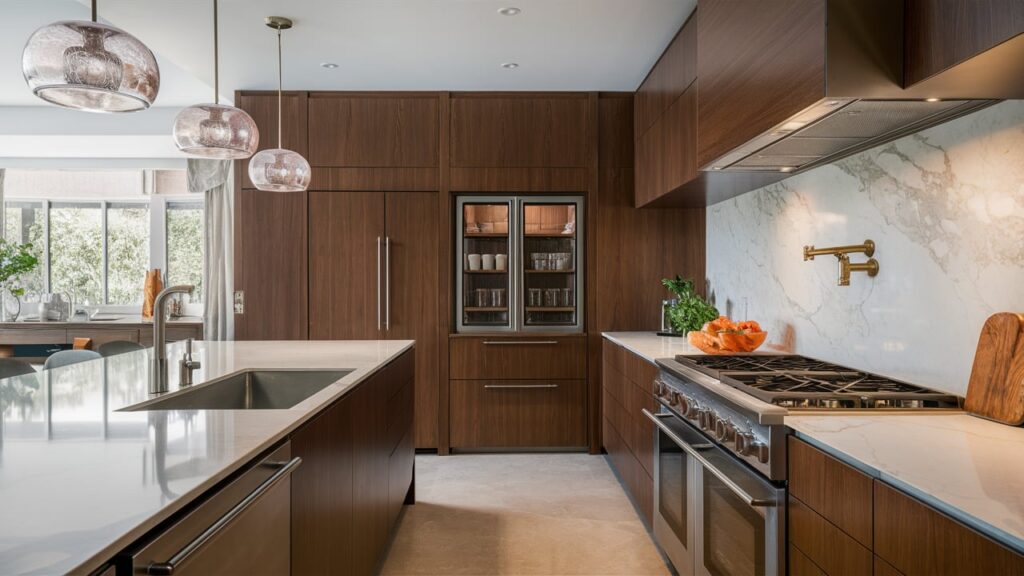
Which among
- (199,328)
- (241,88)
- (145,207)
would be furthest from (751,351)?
(145,207)

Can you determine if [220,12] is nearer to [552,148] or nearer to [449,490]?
[552,148]

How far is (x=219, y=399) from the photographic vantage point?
217 centimetres

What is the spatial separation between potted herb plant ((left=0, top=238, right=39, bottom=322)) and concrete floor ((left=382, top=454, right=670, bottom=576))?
402 cm

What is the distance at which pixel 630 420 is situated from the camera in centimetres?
338

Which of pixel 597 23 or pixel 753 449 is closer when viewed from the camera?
pixel 753 449

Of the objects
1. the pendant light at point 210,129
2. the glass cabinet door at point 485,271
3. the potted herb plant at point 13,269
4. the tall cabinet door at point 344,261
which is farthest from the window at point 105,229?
the pendant light at point 210,129

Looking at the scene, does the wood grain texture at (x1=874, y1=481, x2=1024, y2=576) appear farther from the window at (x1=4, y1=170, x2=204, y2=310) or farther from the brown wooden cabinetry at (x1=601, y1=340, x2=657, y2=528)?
the window at (x1=4, y1=170, x2=204, y2=310)

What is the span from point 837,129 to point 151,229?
20.1 feet

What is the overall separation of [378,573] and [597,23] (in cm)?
285

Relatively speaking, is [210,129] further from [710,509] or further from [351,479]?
[710,509]

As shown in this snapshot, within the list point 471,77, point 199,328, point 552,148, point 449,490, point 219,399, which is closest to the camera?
point 219,399

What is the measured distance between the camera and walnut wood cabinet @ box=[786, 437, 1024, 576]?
0.95 metres

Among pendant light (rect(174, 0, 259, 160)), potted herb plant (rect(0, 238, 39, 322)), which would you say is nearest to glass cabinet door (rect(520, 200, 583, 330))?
pendant light (rect(174, 0, 259, 160))

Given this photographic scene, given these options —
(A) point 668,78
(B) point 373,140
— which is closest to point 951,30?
(A) point 668,78
